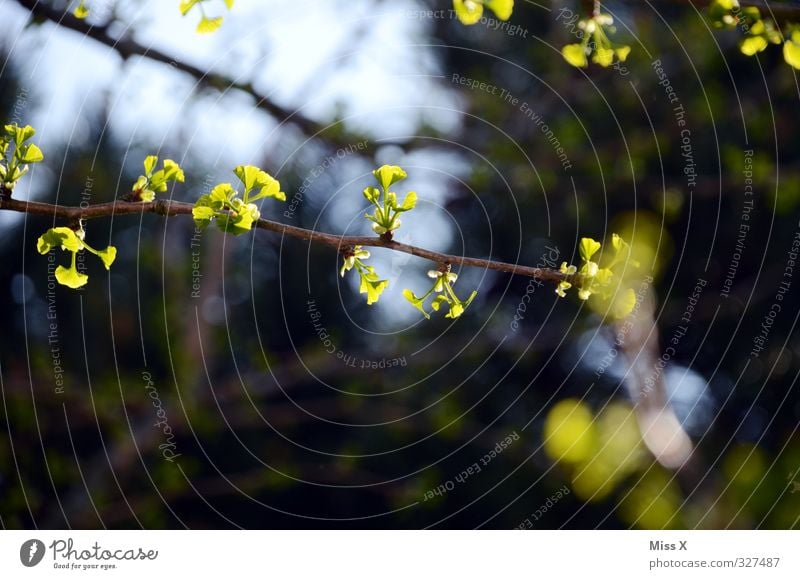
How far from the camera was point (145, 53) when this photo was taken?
983mm

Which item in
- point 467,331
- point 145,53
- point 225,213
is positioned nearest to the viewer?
point 225,213

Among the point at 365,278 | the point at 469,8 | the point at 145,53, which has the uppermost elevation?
the point at 145,53

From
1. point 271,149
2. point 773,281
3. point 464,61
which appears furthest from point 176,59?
point 773,281

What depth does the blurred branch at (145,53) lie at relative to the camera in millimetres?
878

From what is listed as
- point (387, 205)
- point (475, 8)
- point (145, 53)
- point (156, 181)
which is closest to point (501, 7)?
point (475, 8)

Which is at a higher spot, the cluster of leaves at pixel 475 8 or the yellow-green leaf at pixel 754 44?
the yellow-green leaf at pixel 754 44

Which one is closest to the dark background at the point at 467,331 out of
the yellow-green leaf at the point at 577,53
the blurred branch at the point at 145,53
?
the blurred branch at the point at 145,53

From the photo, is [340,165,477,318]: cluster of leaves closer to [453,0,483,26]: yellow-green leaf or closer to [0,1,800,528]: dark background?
[453,0,483,26]: yellow-green leaf

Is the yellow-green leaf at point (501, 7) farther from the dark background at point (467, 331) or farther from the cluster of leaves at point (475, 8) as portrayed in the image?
the dark background at point (467, 331)

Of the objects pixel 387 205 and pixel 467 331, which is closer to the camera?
pixel 387 205

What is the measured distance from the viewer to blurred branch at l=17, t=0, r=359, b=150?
2.88 feet

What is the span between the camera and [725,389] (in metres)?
1.81

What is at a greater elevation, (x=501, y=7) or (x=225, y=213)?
(x=501, y=7)

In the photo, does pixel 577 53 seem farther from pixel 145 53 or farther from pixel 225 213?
pixel 145 53
